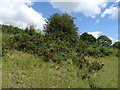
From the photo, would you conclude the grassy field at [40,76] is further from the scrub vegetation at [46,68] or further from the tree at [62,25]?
the tree at [62,25]

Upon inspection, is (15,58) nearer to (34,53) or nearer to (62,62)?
(34,53)

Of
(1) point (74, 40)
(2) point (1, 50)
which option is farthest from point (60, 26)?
(2) point (1, 50)

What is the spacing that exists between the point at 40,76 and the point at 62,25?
8703 millimetres

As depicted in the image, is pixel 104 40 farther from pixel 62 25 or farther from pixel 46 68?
pixel 46 68

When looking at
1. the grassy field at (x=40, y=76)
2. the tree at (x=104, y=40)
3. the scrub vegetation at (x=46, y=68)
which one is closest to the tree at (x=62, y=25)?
the scrub vegetation at (x=46, y=68)

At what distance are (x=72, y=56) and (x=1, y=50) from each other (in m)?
3.34

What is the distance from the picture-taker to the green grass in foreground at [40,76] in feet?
15.1

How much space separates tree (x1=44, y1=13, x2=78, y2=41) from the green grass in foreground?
22.2 feet

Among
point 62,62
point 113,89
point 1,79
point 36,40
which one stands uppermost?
point 36,40

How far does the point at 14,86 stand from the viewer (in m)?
4.30

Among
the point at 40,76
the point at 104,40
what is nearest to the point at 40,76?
the point at 40,76

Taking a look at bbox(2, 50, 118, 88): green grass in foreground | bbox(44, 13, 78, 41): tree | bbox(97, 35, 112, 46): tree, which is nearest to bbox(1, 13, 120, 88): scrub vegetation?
bbox(2, 50, 118, 88): green grass in foreground

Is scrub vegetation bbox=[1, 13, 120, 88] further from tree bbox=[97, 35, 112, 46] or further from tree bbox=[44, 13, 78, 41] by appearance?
tree bbox=[97, 35, 112, 46]

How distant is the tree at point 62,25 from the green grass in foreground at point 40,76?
22.2 ft
